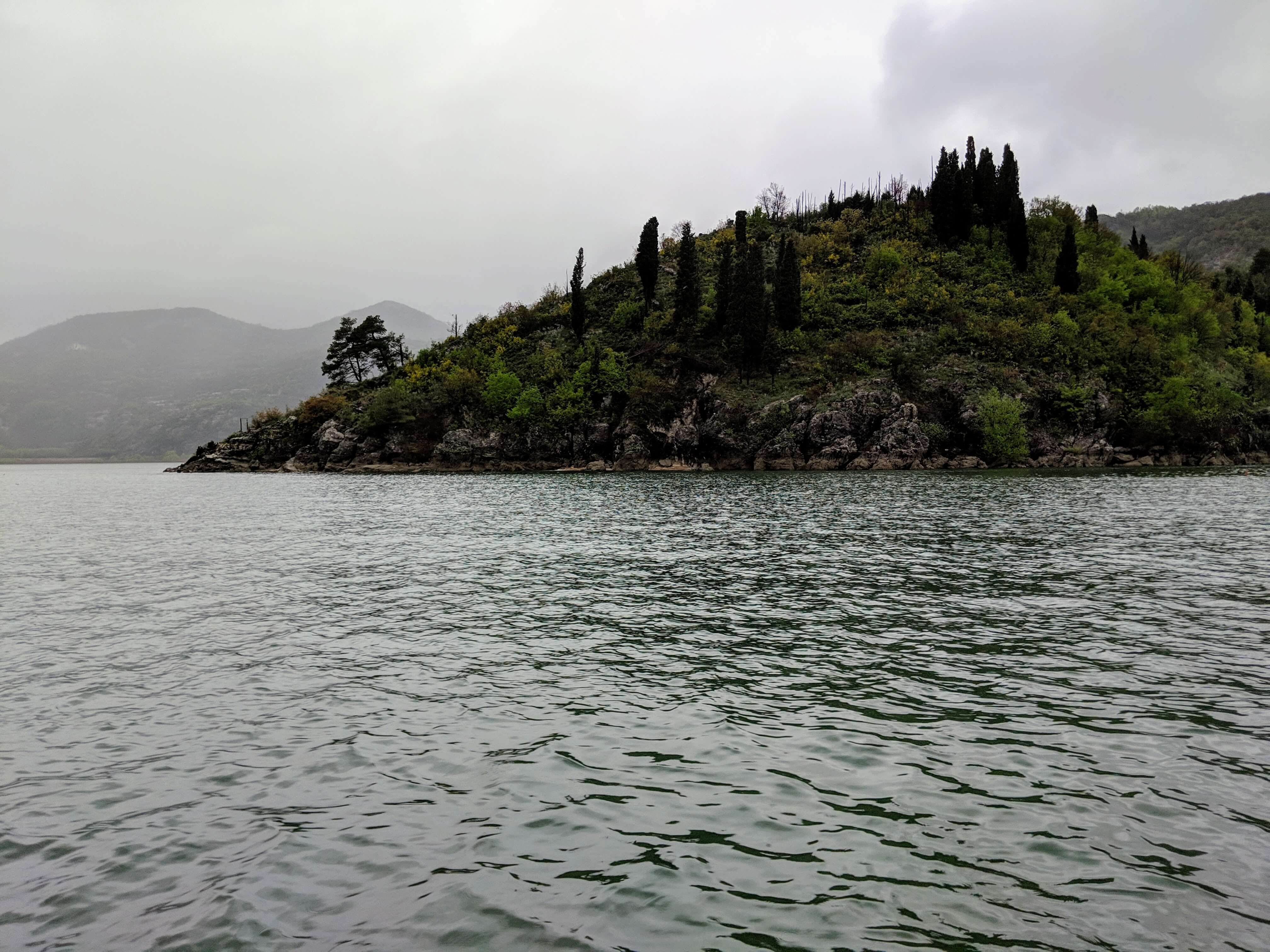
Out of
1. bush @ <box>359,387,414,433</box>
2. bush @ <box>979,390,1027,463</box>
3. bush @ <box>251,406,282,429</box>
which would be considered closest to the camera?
bush @ <box>979,390,1027,463</box>

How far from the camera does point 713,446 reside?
113 m

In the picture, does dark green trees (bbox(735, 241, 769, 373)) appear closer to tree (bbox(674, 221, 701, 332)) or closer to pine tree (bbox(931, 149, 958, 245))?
tree (bbox(674, 221, 701, 332))

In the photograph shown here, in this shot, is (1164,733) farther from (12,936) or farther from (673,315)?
(673,315)

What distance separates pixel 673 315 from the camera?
448 feet

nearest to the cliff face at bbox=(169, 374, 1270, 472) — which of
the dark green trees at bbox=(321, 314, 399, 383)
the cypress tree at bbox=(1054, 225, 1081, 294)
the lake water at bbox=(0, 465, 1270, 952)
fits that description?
the dark green trees at bbox=(321, 314, 399, 383)

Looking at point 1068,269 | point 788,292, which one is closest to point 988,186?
point 1068,269

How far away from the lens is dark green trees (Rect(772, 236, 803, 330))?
124 metres

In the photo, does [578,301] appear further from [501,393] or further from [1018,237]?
[1018,237]

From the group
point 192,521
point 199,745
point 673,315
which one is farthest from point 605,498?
point 673,315

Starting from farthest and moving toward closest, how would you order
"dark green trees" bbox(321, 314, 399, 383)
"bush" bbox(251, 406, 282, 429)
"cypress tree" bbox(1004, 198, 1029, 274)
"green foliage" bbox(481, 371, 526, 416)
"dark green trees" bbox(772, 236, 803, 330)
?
"dark green trees" bbox(321, 314, 399, 383) → "bush" bbox(251, 406, 282, 429) → "cypress tree" bbox(1004, 198, 1029, 274) → "green foliage" bbox(481, 371, 526, 416) → "dark green trees" bbox(772, 236, 803, 330)

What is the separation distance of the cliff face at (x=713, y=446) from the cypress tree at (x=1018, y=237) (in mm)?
46215

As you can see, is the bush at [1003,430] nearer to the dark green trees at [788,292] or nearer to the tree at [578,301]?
the dark green trees at [788,292]

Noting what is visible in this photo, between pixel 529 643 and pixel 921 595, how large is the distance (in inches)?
500

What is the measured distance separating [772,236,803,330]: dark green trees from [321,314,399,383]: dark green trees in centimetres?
→ 8574
